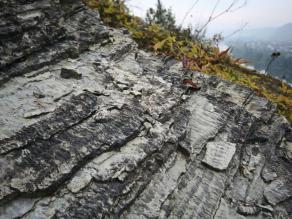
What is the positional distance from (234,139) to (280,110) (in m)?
2.47

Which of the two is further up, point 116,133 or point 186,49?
point 186,49

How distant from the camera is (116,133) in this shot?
11.7 feet

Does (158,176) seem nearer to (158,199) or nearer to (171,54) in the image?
(158,199)

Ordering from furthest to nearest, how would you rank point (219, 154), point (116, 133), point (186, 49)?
point (186, 49) → point (219, 154) → point (116, 133)

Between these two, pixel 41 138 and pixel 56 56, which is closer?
pixel 41 138

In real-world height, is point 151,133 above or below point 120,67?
below

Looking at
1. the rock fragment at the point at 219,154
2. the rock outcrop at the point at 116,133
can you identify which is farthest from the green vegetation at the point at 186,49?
the rock fragment at the point at 219,154

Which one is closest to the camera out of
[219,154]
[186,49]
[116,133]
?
[116,133]

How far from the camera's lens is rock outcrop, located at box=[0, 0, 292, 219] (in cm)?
290

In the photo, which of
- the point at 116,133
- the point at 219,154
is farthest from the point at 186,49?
the point at 116,133

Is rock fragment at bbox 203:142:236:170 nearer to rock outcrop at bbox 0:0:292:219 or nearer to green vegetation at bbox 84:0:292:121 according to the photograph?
rock outcrop at bbox 0:0:292:219

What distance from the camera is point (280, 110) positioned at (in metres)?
6.39

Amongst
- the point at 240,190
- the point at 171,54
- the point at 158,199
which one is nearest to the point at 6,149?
the point at 158,199

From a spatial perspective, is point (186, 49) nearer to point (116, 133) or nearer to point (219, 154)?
point (219, 154)
